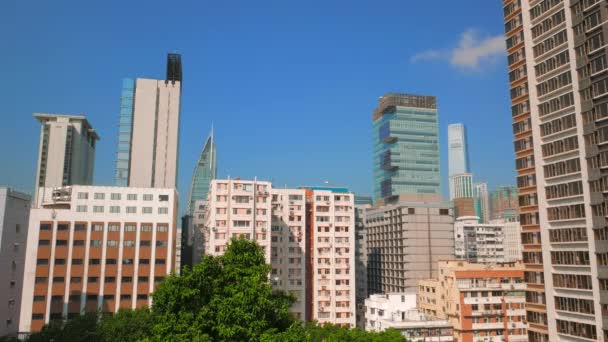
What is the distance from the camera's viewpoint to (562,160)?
47312mm

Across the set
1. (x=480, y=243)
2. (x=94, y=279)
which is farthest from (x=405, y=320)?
(x=480, y=243)

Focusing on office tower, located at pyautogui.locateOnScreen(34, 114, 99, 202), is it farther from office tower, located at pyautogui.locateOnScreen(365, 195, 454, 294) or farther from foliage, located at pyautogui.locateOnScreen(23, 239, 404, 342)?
foliage, located at pyautogui.locateOnScreen(23, 239, 404, 342)

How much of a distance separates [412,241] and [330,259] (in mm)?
27890

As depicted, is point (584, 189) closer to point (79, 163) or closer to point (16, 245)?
point (16, 245)

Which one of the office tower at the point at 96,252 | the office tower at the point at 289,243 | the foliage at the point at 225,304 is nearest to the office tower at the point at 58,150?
the office tower at the point at 96,252

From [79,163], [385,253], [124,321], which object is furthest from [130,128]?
[124,321]

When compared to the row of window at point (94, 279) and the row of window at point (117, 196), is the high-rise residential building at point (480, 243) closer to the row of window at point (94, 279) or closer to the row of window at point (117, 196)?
the row of window at point (117, 196)

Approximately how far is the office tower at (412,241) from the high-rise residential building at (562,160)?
5745 centimetres

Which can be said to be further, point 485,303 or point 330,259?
point 330,259

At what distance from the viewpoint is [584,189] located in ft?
145

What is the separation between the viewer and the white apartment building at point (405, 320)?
66.8 metres

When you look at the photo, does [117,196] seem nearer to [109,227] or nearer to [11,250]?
[109,227]

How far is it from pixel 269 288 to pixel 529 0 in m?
44.6

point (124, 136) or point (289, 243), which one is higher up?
point (124, 136)
